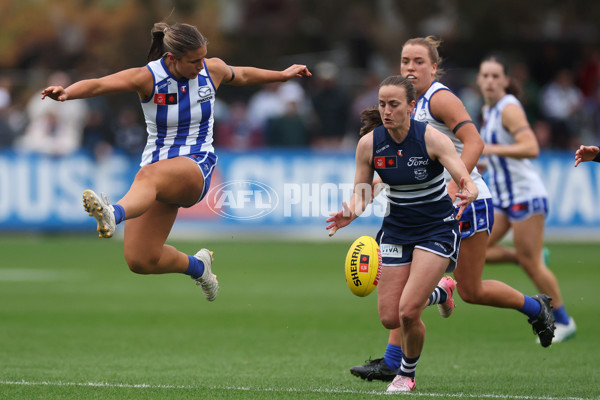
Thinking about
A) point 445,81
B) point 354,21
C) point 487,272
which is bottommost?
point 487,272

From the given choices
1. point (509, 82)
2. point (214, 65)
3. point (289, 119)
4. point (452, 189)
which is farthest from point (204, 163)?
point (289, 119)

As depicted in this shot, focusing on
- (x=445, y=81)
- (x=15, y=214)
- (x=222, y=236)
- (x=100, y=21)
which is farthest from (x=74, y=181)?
(x=100, y=21)

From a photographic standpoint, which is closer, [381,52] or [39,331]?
[39,331]

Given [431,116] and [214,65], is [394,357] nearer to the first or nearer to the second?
[431,116]

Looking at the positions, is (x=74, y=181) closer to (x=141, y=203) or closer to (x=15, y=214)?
(x=15, y=214)

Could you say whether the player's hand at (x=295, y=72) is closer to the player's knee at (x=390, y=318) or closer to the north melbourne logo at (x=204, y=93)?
the north melbourne logo at (x=204, y=93)

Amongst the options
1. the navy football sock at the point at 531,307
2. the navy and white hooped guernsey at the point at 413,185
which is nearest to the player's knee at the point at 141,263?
the navy and white hooped guernsey at the point at 413,185

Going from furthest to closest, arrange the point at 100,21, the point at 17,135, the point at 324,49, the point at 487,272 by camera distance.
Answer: the point at 100,21 → the point at 324,49 → the point at 17,135 → the point at 487,272

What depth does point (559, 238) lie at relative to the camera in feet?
56.6

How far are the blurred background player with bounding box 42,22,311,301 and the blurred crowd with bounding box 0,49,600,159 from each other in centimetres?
1021

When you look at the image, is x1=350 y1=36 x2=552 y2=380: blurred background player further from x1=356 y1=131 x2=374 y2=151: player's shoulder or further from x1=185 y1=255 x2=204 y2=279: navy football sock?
x1=185 y1=255 x2=204 y2=279: navy football sock

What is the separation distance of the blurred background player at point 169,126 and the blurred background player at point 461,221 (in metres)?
0.87

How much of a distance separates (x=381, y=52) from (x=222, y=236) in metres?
9.63

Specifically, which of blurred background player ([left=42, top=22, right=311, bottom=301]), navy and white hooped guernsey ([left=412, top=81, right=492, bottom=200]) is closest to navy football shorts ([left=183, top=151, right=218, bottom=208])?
blurred background player ([left=42, top=22, right=311, bottom=301])
